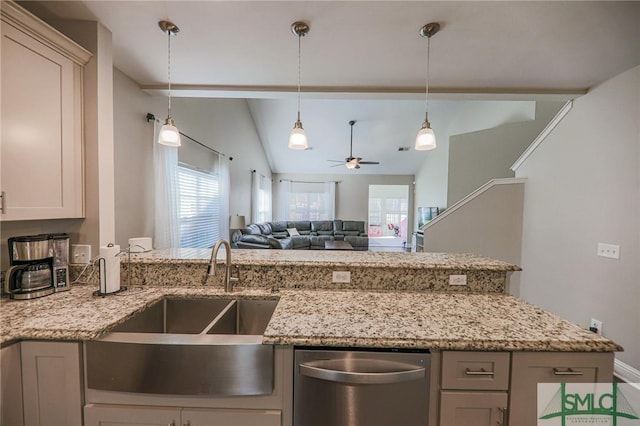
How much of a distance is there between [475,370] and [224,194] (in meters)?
4.52

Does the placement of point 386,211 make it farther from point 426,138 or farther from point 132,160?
point 132,160

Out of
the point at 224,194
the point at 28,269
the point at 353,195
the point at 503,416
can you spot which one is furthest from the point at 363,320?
the point at 353,195

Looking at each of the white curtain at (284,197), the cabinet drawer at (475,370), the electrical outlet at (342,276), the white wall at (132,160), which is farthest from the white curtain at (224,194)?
the cabinet drawer at (475,370)

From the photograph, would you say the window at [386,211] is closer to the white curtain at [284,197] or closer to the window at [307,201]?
the window at [307,201]

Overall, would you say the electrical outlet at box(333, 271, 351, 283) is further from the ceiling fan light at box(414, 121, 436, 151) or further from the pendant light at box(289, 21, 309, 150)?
the ceiling fan light at box(414, 121, 436, 151)

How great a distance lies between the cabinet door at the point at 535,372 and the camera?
0.97 meters

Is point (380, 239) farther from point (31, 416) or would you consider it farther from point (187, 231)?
point (31, 416)

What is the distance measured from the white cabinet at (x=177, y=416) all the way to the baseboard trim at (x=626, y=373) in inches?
109

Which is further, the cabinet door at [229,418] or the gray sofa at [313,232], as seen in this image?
the gray sofa at [313,232]

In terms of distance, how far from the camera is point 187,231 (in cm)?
353

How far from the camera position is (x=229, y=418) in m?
0.99

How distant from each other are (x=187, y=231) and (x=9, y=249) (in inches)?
87.6

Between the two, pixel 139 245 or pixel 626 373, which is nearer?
pixel 139 245

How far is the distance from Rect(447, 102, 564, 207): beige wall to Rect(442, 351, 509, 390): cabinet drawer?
184 inches
